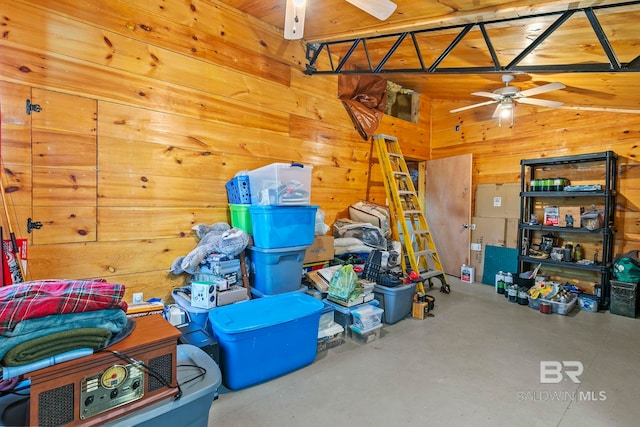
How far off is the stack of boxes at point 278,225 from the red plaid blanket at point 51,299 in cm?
133

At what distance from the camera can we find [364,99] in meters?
4.18

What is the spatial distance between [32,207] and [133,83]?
1.12 metres

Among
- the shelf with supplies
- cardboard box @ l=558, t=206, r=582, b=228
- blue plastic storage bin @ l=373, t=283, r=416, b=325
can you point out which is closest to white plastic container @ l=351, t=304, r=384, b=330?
blue plastic storage bin @ l=373, t=283, r=416, b=325

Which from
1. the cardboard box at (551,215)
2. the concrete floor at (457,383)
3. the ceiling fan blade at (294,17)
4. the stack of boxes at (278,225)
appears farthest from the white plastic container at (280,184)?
the cardboard box at (551,215)

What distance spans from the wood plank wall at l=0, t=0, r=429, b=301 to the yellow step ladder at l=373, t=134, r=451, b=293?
133 cm

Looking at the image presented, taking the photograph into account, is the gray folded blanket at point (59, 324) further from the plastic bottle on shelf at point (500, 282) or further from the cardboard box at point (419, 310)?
the plastic bottle on shelf at point (500, 282)

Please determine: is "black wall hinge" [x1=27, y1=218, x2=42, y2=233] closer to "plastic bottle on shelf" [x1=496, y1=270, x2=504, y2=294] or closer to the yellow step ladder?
the yellow step ladder

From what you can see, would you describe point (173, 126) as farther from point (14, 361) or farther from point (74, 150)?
point (14, 361)

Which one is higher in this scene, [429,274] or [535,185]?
[535,185]

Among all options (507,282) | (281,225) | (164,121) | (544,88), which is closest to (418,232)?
(507,282)

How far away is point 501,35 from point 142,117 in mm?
2954

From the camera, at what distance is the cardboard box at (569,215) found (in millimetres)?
3654

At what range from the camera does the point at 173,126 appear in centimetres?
257

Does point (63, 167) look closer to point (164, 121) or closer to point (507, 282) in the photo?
point (164, 121)
